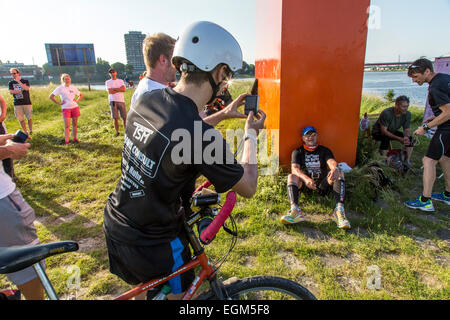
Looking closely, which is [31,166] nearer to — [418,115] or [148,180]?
[148,180]

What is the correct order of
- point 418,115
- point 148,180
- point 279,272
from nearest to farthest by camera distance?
point 148,180
point 279,272
point 418,115

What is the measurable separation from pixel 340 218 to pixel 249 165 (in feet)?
9.14

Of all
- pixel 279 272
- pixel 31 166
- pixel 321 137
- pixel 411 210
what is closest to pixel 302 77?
pixel 321 137

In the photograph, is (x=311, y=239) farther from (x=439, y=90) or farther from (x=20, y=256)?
(x=20, y=256)

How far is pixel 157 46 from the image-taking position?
3123mm

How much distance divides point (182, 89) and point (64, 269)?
2896 millimetres

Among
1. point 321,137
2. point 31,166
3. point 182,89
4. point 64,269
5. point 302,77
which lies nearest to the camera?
point 182,89

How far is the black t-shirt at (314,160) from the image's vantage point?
4.47 meters

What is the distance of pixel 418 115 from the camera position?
1079 cm

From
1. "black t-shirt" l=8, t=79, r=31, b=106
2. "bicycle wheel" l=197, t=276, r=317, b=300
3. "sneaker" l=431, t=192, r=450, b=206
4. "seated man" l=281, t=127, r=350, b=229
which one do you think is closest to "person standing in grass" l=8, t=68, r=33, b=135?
"black t-shirt" l=8, t=79, r=31, b=106

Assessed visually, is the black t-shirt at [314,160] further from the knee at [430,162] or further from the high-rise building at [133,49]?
the high-rise building at [133,49]

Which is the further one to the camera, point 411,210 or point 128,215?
point 411,210

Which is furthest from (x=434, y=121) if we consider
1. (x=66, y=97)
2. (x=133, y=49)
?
(x=133, y=49)

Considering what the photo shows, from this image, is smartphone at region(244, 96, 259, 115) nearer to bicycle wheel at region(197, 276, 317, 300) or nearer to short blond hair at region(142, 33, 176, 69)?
bicycle wheel at region(197, 276, 317, 300)
